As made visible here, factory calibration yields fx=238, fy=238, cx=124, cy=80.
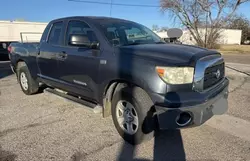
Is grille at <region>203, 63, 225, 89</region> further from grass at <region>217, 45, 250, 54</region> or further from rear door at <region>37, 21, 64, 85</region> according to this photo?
grass at <region>217, 45, 250, 54</region>

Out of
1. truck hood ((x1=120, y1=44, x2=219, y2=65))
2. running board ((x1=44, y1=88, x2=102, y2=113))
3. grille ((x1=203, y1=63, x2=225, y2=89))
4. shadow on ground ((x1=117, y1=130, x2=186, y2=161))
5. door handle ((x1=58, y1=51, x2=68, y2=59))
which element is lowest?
shadow on ground ((x1=117, y1=130, x2=186, y2=161))

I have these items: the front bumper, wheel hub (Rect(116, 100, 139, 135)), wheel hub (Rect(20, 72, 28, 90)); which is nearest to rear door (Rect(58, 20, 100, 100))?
wheel hub (Rect(116, 100, 139, 135))

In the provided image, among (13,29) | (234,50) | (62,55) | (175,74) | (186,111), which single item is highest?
(13,29)

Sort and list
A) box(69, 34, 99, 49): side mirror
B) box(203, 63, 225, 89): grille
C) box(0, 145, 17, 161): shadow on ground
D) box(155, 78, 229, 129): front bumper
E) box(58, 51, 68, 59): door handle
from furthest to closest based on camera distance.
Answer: box(58, 51, 68, 59): door handle → box(69, 34, 99, 49): side mirror → box(203, 63, 225, 89): grille → box(0, 145, 17, 161): shadow on ground → box(155, 78, 229, 129): front bumper

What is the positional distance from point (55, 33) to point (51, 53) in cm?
50

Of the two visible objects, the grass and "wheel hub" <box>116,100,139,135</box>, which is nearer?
"wheel hub" <box>116,100,139,135</box>

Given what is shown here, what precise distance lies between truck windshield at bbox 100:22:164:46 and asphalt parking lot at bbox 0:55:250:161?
1.55 meters

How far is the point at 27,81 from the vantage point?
20.5ft

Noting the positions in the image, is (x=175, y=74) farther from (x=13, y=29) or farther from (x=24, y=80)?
(x=13, y=29)

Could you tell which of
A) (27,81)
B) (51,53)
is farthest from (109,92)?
(27,81)

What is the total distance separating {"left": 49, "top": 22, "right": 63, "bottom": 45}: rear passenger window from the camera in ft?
16.5

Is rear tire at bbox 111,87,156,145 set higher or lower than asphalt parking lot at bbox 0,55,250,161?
higher

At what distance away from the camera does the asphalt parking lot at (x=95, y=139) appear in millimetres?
3307

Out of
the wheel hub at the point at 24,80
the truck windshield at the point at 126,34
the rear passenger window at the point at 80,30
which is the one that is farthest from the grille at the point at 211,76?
the wheel hub at the point at 24,80
